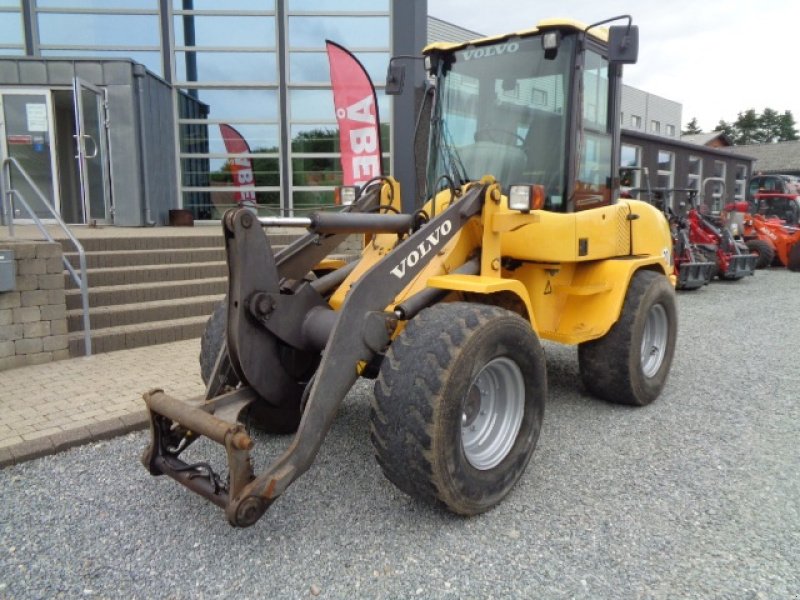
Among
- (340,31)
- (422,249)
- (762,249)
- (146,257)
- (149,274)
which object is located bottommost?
(762,249)

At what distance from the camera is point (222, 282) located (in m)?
7.68

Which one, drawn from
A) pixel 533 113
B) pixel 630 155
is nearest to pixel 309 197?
pixel 533 113

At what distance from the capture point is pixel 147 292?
6887mm

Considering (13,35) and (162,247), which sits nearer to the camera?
(162,247)

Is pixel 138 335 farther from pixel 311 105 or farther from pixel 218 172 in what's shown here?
pixel 311 105

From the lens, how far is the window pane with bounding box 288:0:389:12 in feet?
42.1

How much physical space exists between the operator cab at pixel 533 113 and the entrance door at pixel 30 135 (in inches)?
342

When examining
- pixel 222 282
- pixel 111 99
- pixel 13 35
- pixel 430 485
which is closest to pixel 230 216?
pixel 430 485

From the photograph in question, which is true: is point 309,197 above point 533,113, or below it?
below

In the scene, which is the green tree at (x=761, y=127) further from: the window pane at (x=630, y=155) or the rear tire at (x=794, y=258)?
the rear tire at (x=794, y=258)

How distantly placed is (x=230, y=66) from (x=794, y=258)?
564 inches

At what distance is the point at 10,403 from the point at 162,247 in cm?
365

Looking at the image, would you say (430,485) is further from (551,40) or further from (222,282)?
(222,282)

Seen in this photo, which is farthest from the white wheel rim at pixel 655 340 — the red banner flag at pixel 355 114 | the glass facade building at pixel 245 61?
the glass facade building at pixel 245 61
